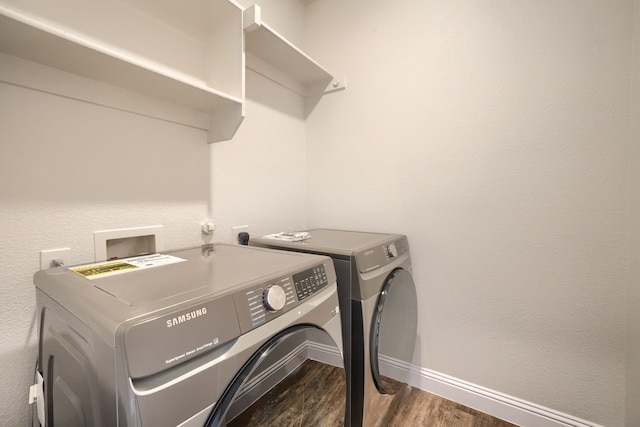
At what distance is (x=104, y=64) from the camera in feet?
2.73

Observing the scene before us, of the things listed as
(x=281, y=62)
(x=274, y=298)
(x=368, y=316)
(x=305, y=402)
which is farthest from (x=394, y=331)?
(x=281, y=62)

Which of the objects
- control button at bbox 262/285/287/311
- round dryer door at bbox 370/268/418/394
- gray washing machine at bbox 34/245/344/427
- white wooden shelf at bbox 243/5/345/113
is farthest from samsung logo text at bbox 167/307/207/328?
white wooden shelf at bbox 243/5/345/113

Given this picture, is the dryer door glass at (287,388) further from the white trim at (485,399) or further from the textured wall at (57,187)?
the textured wall at (57,187)

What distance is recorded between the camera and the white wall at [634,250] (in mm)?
1063

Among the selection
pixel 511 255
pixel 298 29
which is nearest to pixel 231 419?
pixel 511 255

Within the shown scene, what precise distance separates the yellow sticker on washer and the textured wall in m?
0.22

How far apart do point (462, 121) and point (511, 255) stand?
2.34 feet

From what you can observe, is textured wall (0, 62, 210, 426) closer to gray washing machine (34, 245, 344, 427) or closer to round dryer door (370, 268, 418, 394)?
gray washing machine (34, 245, 344, 427)

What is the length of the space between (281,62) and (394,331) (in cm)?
157

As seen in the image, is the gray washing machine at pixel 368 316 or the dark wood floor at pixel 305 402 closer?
the dark wood floor at pixel 305 402

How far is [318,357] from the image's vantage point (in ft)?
2.71

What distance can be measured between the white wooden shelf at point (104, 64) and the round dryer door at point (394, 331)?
985mm

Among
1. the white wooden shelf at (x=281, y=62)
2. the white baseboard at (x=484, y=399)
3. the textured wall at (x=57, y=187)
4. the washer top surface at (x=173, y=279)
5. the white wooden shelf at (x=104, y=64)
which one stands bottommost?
the white baseboard at (x=484, y=399)

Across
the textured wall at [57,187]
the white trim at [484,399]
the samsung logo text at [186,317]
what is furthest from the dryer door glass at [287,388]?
the textured wall at [57,187]
